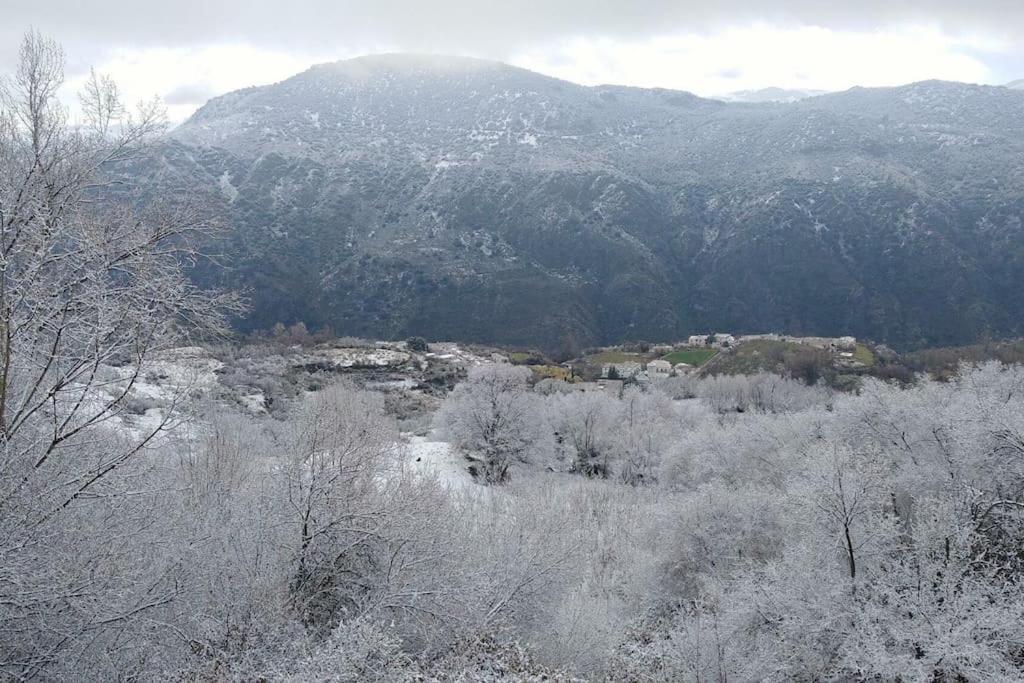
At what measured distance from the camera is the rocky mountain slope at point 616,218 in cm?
10819

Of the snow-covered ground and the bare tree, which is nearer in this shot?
the bare tree

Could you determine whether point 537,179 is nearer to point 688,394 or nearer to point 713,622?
point 688,394

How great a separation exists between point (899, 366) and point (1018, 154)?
105m

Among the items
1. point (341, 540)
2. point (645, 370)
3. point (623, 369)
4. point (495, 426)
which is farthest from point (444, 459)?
point (645, 370)

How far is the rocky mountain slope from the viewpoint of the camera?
355ft

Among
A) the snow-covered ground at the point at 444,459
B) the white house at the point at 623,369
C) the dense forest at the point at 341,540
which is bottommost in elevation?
the white house at the point at 623,369

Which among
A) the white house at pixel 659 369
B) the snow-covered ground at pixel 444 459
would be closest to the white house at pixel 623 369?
the white house at pixel 659 369

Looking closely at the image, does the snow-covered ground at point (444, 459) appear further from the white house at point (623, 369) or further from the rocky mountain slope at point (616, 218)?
the rocky mountain slope at point (616, 218)

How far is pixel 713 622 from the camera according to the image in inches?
563

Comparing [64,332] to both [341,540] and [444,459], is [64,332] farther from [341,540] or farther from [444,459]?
[444,459]

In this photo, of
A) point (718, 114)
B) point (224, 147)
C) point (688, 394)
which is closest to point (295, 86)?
point (224, 147)

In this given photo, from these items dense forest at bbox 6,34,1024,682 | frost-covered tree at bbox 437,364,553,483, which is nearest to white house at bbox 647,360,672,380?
frost-covered tree at bbox 437,364,553,483

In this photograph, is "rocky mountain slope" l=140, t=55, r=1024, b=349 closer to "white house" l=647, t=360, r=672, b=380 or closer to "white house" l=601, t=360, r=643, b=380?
"white house" l=601, t=360, r=643, b=380

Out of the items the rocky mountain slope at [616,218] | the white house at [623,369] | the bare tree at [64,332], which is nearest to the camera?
the bare tree at [64,332]
